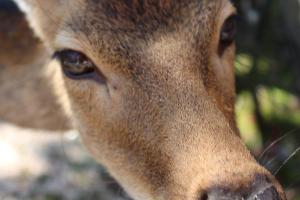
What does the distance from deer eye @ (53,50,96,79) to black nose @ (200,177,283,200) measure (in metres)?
0.97

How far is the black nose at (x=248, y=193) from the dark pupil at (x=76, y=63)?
0.97 metres

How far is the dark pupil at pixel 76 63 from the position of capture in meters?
3.65

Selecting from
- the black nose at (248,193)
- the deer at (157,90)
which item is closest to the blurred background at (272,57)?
the deer at (157,90)

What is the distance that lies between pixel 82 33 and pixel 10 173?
2.84 metres

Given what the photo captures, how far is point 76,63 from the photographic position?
369 cm

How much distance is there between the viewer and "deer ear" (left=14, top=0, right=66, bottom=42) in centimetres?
392

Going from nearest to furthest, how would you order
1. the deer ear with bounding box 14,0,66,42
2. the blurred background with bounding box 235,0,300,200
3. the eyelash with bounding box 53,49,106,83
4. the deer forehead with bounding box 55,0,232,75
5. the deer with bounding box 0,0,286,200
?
1. the deer with bounding box 0,0,286,200
2. the deer forehead with bounding box 55,0,232,75
3. the eyelash with bounding box 53,49,106,83
4. the deer ear with bounding box 14,0,66,42
5. the blurred background with bounding box 235,0,300,200

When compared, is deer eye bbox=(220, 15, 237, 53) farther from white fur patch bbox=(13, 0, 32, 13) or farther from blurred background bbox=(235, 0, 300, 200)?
blurred background bbox=(235, 0, 300, 200)

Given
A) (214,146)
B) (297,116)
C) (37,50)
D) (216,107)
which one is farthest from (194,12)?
(297,116)

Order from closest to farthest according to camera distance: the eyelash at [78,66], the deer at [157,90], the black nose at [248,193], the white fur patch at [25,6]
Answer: the black nose at [248,193] → the deer at [157,90] → the eyelash at [78,66] → the white fur patch at [25,6]

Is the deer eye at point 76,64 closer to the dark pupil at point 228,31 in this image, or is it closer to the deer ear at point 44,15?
the deer ear at point 44,15

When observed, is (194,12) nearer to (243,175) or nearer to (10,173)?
(243,175)

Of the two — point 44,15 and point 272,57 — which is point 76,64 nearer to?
point 44,15

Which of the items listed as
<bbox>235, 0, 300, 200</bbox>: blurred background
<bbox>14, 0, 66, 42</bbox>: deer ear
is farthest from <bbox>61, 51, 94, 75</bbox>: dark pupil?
<bbox>235, 0, 300, 200</bbox>: blurred background
